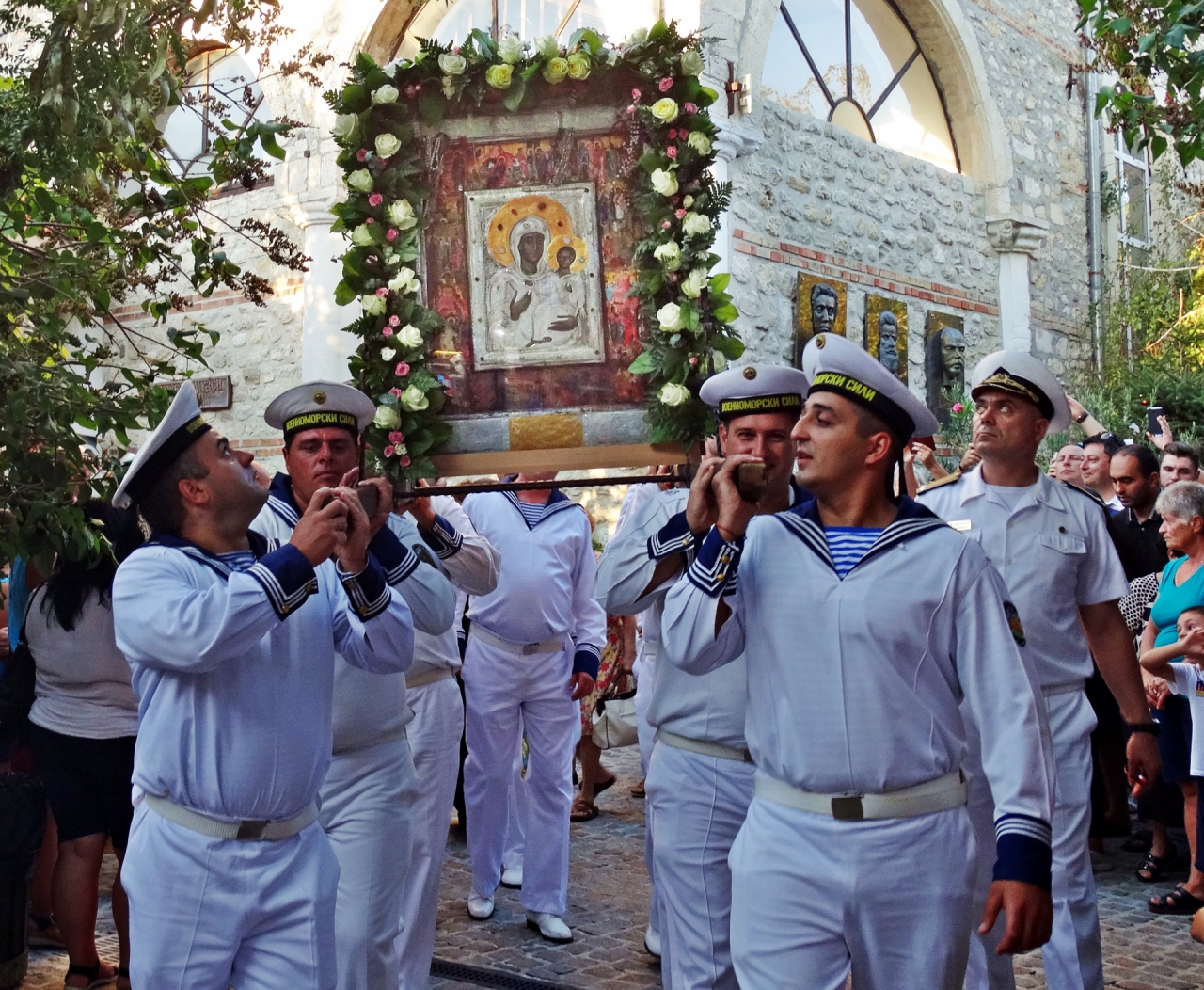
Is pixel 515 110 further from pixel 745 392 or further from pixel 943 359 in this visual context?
pixel 943 359

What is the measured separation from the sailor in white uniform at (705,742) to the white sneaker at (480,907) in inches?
99.7

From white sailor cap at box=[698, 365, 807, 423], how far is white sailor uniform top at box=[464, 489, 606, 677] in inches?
103

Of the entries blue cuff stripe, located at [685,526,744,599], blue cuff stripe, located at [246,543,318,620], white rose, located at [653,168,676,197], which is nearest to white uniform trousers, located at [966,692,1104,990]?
blue cuff stripe, located at [685,526,744,599]

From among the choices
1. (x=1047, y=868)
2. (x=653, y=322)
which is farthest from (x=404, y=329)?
(x=1047, y=868)

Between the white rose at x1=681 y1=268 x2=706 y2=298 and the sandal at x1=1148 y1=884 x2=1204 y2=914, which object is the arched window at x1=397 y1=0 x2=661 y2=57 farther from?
the sandal at x1=1148 y1=884 x2=1204 y2=914

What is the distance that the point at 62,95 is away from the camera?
13.6 feet

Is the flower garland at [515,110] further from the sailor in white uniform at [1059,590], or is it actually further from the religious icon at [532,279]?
the sailor in white uniform at [1059,590]

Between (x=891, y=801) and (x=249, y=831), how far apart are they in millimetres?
1579

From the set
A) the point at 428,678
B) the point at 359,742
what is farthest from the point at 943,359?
the point at 359,742

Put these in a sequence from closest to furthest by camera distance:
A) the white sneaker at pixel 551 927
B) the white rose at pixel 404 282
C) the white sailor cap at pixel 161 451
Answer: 1. the white sailor cap at pixel 161 451
2. the white rose at pixel 404 282
3. the white sneaker at pixel 551 927

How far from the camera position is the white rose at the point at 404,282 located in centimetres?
470

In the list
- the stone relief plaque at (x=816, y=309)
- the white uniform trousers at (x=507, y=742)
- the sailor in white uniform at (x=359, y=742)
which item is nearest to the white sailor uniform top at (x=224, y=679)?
the sailor in white uniform at (x=359, y=742)

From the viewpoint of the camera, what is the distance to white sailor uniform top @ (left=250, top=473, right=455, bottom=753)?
4547 mm

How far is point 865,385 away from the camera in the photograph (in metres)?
3.45
